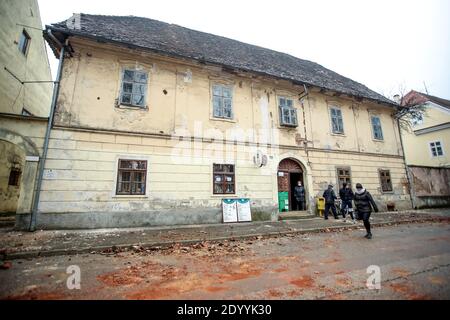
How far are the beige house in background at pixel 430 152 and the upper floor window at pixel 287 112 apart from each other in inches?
385

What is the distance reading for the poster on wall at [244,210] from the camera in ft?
32.2

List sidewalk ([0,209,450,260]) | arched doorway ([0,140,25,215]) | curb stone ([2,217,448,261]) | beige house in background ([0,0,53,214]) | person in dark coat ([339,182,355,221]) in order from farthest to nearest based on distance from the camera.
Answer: arched doorway ([0,140,25,215]), beige house in background ([0,0,53,214]), person in dark coat ([339,182,355,221]), sidewalk ([0,209,450,260]), curb stone ([2,217,448,261])

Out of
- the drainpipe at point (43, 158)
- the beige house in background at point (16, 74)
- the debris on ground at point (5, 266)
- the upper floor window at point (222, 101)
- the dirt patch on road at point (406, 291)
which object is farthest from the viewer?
the beige house in background at point (16, 74)

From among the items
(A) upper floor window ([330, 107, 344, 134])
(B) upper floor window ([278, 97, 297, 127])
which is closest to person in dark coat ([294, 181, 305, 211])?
(B) upper floor window ([278, 97, 297, 127])

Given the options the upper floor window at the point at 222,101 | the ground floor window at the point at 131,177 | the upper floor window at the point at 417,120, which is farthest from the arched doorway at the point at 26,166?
the upper floor window at the point at 417,120

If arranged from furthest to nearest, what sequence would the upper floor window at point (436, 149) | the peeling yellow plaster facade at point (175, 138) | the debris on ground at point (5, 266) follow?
the upper floor window at point (436, 149) → the peeling yellow plaster facade at point (175, 138) → the debris on ground at point (5, 266)

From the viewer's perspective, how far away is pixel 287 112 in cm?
1207

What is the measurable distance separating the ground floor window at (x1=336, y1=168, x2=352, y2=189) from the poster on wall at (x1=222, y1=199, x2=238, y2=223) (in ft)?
22.6

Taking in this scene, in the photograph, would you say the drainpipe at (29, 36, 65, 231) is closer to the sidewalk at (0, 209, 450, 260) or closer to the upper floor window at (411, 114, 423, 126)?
the sidewalk at (0, 209, 450, 260)

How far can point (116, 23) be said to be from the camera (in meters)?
10.8

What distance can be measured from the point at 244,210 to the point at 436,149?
23.9m

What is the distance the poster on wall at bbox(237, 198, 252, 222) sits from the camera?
9828 mm

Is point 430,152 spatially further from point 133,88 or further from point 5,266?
point 5,266

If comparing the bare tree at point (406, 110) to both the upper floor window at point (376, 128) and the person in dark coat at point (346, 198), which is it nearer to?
the upper floor window at point (376, 128)
